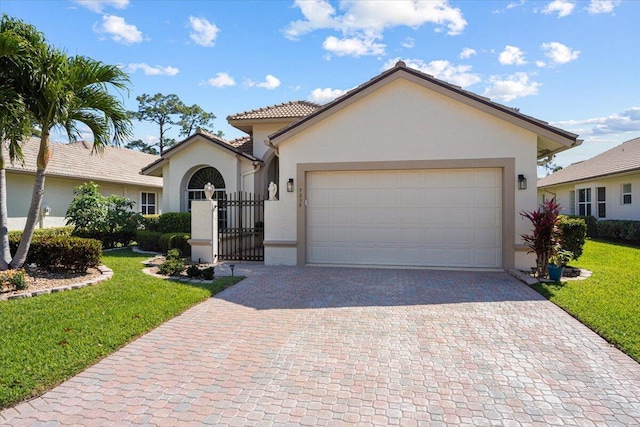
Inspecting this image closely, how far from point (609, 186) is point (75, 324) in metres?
25.8

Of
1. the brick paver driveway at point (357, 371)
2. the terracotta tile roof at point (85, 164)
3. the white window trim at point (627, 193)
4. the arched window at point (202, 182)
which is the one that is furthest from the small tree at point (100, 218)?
the white window trim at point (627, 193)

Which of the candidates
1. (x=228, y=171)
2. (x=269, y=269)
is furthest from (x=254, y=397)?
(x=228, y=171)

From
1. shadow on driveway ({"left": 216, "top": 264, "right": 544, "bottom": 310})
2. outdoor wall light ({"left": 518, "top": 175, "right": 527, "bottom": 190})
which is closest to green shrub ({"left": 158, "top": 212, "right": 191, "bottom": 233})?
shadow on driveway ({"left": 216, "top": 264, "right": 544, "bottom": 310})

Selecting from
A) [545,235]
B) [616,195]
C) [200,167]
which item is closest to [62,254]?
[200,167]

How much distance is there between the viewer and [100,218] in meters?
15.2

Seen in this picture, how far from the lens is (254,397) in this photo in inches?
153

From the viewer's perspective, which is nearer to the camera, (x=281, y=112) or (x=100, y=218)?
(x=100, y=218)

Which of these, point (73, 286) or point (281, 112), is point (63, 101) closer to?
point (73, 286)

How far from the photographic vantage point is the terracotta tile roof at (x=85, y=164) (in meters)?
17.9

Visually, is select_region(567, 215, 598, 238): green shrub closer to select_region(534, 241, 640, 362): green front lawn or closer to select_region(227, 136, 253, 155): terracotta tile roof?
select_region(534, 241, 640, 362): green front lawn

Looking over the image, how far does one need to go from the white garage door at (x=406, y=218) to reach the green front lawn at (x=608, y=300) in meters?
2.53

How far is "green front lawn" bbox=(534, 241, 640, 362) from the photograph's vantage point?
18.0ft

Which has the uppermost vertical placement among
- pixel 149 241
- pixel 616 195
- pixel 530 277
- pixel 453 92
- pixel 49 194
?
pixel 453 92

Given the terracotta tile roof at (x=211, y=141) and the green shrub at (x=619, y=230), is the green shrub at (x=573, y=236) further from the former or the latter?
the terracotta tile roof at (x=211, y=141)
